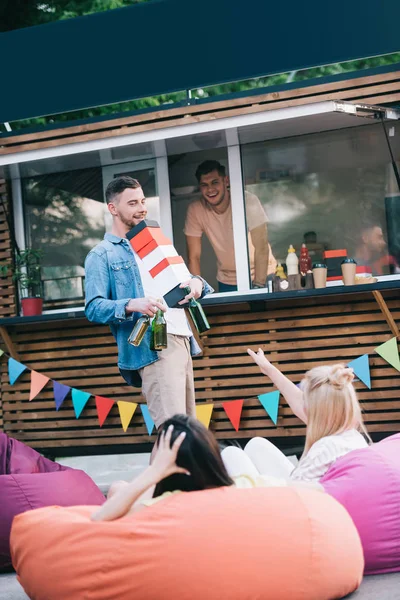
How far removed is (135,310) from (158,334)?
188mm

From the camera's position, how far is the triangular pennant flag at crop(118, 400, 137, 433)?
24.2 feet

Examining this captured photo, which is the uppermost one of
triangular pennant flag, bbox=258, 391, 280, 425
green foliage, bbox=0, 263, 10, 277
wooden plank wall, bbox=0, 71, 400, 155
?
wooden plank wall, bbox=0, 71, 400, 155

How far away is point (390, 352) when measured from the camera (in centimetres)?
671

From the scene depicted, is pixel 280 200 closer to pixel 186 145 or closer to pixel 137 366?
pixel 186 145

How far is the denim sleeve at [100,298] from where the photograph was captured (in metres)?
4.91

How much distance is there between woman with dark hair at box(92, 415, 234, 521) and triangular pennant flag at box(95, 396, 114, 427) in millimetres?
4155

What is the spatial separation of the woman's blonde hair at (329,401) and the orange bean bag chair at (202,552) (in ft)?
2.28

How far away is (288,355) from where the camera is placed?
280 inches

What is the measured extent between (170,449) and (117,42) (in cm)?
488

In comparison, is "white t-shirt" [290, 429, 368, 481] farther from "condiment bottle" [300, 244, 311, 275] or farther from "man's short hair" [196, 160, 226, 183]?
"man's short hair" [196, 160, 226, 183]

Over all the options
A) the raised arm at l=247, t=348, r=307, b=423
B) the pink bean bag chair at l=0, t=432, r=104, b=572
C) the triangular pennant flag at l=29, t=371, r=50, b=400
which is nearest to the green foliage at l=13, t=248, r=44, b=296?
the triangular pennant flag at l=29, t=371, r=50, b=400

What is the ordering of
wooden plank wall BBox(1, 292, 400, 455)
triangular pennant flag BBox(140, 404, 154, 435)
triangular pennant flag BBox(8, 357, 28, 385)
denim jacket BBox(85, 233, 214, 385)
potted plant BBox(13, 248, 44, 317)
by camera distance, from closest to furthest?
Result: denim jacket BBox(85, 233, 214, 385) → wooden plank wall BBox(1, 292, 400, 455) → triangular pennant flag BBox(140, 404, 154, 435) → triangular pennant flag BBox(8, 357, 28, 385) → potted plant BBox(13, 248, 44, 317)

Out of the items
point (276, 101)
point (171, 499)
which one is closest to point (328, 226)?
point (276, 101)

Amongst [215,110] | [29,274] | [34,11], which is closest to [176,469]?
[215,110]
